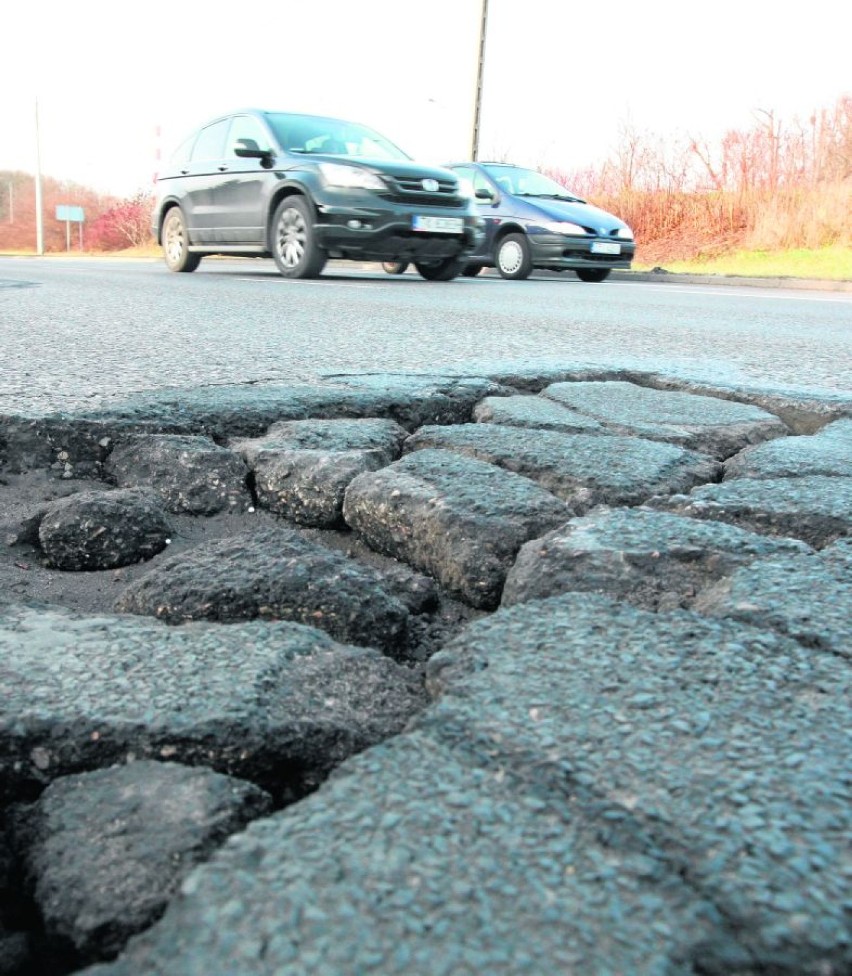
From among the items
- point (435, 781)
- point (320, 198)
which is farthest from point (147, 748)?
point (320, 198)

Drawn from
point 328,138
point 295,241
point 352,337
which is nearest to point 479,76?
point 328,138

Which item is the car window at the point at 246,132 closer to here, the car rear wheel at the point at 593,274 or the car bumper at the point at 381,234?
the car bumper at the point at 381,234

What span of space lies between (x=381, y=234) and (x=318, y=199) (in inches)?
23.0

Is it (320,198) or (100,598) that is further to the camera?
(320,198)

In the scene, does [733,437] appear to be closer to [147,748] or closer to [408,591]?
[408,591]

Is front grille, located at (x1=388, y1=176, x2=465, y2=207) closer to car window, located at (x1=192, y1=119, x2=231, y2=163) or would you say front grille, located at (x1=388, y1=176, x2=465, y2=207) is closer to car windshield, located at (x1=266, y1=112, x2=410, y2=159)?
car windshield, located at (x1=266, y1=112, x2=410, y2=159)

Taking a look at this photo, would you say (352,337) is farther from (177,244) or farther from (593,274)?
(593,274)

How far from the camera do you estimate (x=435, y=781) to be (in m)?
0.94

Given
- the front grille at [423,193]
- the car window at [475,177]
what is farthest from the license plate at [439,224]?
the car window at [475,177]

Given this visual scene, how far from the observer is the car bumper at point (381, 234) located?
27.1ft

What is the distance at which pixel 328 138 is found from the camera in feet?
29.6

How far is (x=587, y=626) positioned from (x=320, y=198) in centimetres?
753

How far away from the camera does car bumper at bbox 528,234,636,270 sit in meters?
11.3

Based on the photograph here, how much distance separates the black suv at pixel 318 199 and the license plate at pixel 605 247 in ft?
8.58
